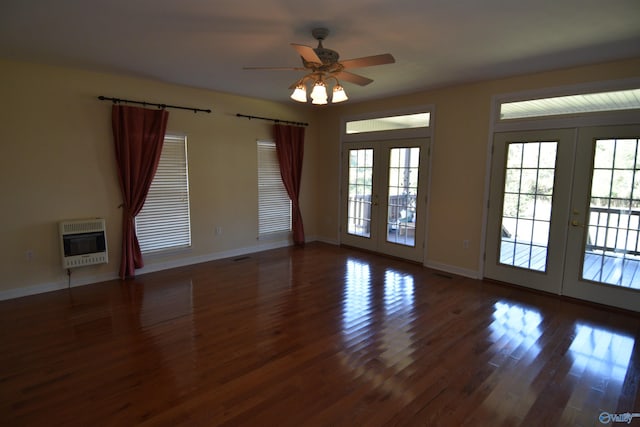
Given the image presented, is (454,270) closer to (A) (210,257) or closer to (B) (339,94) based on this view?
(B) (339,94)

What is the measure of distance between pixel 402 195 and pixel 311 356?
12.0 ft

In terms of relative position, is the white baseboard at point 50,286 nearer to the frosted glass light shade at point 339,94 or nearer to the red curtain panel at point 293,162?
the red curtain panel at point 293,162

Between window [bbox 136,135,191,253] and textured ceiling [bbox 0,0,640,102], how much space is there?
1.23 meters

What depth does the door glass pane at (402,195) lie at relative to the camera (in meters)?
5.56

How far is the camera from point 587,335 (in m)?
3.22

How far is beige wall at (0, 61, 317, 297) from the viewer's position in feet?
12.7

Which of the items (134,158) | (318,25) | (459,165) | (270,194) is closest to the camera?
(318,25)

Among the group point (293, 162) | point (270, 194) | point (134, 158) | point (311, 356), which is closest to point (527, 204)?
point (311, 356)

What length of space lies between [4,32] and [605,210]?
251 inches

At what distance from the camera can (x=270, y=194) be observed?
251 inches

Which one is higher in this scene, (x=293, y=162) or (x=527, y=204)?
(x=293, y=162)

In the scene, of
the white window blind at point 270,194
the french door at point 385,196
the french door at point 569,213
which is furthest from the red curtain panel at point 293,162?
the french door at point 569,213

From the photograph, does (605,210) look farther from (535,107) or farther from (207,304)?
(207,304)

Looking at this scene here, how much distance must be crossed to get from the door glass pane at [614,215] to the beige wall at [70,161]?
17.1 feet
